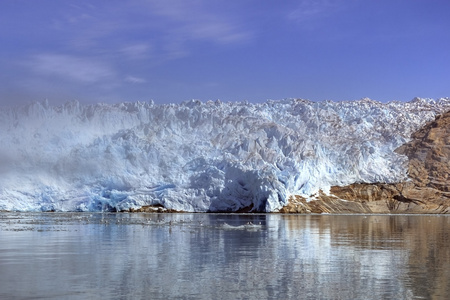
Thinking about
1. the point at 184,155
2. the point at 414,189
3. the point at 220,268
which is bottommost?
the point at 220,268

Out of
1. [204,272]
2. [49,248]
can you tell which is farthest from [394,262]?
[49,248]

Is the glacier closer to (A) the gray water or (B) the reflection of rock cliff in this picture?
(B) the reflection of rock cliff

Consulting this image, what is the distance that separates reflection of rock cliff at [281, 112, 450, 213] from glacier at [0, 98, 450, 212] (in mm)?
1041

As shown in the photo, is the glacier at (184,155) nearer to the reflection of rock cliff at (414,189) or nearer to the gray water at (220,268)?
the reflection of rock cliff at (414,189)

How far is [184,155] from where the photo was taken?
59312mm

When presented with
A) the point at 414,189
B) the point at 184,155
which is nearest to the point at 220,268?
the point at 184,155

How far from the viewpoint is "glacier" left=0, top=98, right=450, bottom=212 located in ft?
183

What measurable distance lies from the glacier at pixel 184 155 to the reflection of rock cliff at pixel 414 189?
1041mm

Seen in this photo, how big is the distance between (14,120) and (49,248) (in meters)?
46.0

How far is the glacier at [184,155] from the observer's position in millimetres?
55875

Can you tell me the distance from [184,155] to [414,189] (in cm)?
2595

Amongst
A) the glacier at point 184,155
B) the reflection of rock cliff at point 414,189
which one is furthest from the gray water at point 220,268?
the reflection of rock cliff at point 414,189

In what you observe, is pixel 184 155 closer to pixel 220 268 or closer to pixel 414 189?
pixel 414 189

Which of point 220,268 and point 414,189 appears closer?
point 220,268
